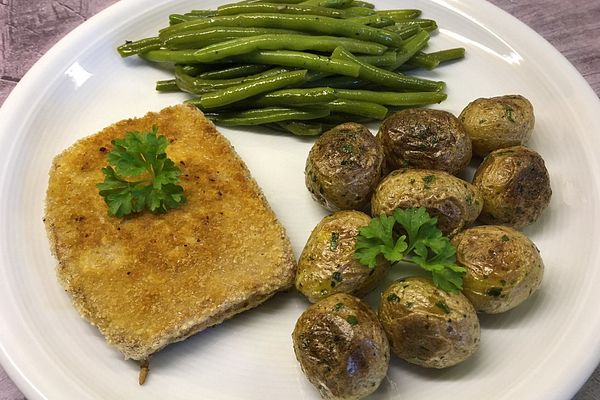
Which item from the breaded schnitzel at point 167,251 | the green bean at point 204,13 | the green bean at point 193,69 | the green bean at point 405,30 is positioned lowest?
the breaded schnitzel at point 167,251

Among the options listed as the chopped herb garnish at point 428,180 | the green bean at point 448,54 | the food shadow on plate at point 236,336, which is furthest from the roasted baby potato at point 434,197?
the green bean at point 448,54

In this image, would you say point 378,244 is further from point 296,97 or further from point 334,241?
point 296,97

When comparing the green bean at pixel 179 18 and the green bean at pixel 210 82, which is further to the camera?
the green bean at pixel 179 18

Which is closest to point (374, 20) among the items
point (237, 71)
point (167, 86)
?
point (237, 71)

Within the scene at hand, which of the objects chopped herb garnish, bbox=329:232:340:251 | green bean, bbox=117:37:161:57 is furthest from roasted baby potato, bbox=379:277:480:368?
green bean, bbox=117:37:161:57

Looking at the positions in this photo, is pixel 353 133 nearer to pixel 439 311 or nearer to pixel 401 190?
pixel 401 190

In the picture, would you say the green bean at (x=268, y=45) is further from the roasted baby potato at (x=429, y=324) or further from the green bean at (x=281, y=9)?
the roasted baby potato at (x=429, y=324)

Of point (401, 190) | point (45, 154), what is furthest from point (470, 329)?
point (45, 154)
